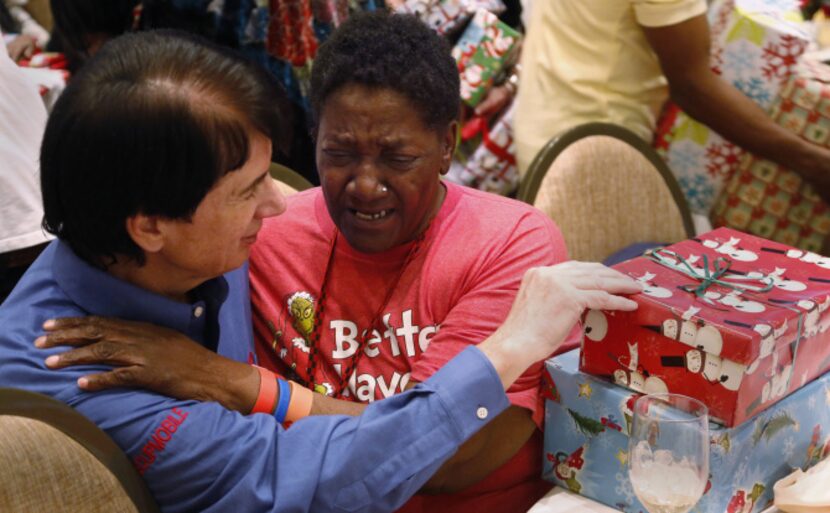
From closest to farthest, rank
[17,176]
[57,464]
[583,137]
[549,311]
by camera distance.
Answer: [57,464] < [549,311] < [17,176] < [583,137]

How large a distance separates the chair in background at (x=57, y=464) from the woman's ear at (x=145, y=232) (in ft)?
0.74

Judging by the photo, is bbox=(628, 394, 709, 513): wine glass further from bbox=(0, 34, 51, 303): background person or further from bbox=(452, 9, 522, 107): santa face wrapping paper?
bbox=(452, 9, 522, 107): santa face wrapping paper

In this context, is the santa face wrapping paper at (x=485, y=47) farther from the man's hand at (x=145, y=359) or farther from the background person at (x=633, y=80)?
the man's hand at (x=145, y=359)

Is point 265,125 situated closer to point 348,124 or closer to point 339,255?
point 348,124

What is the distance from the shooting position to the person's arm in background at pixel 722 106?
100 inches

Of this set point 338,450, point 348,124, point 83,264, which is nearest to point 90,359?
point 83,264

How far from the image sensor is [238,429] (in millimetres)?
1350

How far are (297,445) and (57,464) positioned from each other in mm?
301

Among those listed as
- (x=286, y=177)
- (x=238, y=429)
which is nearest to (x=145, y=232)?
(x=238, y=429)

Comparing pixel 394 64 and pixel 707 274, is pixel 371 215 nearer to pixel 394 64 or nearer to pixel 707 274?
pixel 394 64

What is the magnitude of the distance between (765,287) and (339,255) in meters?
0.69

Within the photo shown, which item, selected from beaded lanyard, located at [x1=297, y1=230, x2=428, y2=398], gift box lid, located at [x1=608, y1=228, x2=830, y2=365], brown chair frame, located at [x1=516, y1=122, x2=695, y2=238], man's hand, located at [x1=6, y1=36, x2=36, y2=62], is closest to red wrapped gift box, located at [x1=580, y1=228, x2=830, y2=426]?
gift box lid, located at [x1=608, y1=228, x2=830, y2=365]

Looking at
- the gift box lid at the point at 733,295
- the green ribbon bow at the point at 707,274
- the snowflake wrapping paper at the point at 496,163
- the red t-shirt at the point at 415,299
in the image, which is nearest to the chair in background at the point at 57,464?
the red t-shirt at the point at 415,299

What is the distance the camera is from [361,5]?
3418 mm
